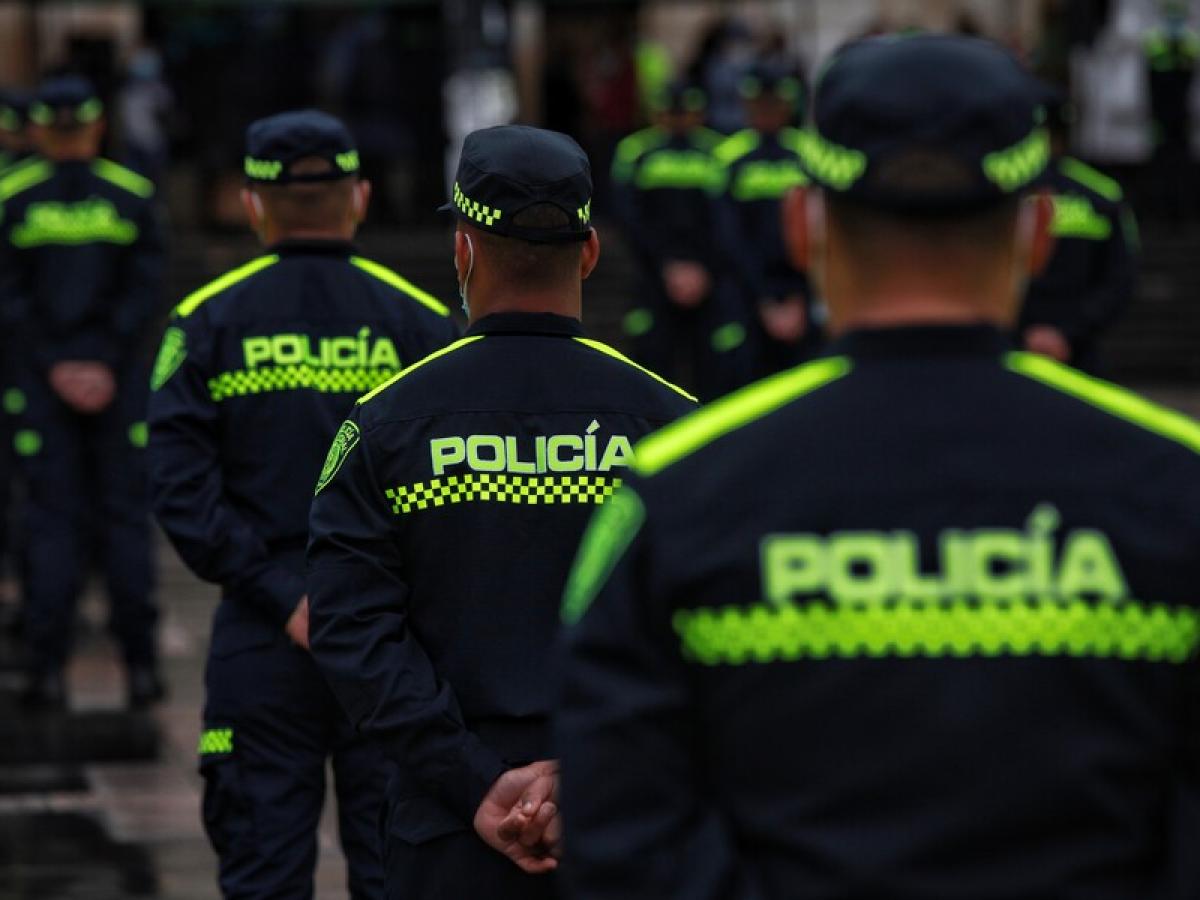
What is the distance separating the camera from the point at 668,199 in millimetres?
14281

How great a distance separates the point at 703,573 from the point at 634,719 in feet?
0.50

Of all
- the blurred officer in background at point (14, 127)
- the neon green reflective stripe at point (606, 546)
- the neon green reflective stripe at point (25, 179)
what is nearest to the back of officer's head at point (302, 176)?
the neon green reflective stripe at point (606, 546)

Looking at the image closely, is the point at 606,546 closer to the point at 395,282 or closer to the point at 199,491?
the point at 199,491

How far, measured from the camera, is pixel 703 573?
2.54m

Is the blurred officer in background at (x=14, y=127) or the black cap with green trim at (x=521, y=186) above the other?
the black cap with green trim at (x=521, y=186)

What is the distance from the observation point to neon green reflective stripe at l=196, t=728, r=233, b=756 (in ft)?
17.4

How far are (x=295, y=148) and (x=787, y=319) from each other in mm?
7289

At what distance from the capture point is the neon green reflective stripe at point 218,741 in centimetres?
529

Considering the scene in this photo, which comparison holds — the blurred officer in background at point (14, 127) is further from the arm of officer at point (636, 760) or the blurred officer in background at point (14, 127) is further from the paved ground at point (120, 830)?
the arm of officer at point (636, 760)

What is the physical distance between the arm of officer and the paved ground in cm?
458

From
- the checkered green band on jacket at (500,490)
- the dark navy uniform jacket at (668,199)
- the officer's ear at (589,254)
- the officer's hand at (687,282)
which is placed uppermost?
the officer's ear at (589,254)

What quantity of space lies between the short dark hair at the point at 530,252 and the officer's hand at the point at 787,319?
8519 millimetres

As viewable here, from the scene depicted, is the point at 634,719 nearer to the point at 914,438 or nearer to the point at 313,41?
the point at 914,438

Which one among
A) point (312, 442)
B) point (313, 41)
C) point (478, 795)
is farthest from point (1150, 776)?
point (313, 41)
